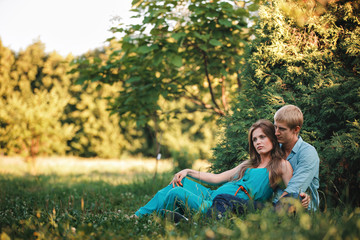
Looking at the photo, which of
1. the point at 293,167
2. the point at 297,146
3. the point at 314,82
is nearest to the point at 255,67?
the point at 314,82

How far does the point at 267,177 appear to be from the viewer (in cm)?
291

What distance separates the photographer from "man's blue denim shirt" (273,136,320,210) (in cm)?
263

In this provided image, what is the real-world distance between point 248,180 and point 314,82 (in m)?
1.51

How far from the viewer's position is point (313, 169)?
272 centimetres

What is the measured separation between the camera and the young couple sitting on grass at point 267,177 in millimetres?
2705

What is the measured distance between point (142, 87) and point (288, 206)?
3.44 meters

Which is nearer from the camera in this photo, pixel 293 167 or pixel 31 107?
pixel 293 167

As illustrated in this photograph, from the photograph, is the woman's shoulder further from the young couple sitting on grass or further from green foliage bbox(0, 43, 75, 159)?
green foliage bbox(0, 43, 75, 159)

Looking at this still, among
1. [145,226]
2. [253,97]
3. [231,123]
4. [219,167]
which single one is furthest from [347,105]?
[145,226]

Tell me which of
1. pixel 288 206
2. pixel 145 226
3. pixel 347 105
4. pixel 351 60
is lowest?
pixel 145 226

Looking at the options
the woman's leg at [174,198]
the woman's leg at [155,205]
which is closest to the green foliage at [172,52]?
the woman's leg at [174,198]

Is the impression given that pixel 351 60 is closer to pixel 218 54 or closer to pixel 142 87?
pixel 218 54

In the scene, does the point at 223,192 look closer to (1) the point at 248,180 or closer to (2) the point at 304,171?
(1) the point at 248,180

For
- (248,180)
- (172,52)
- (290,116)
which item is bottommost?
(248,180)
